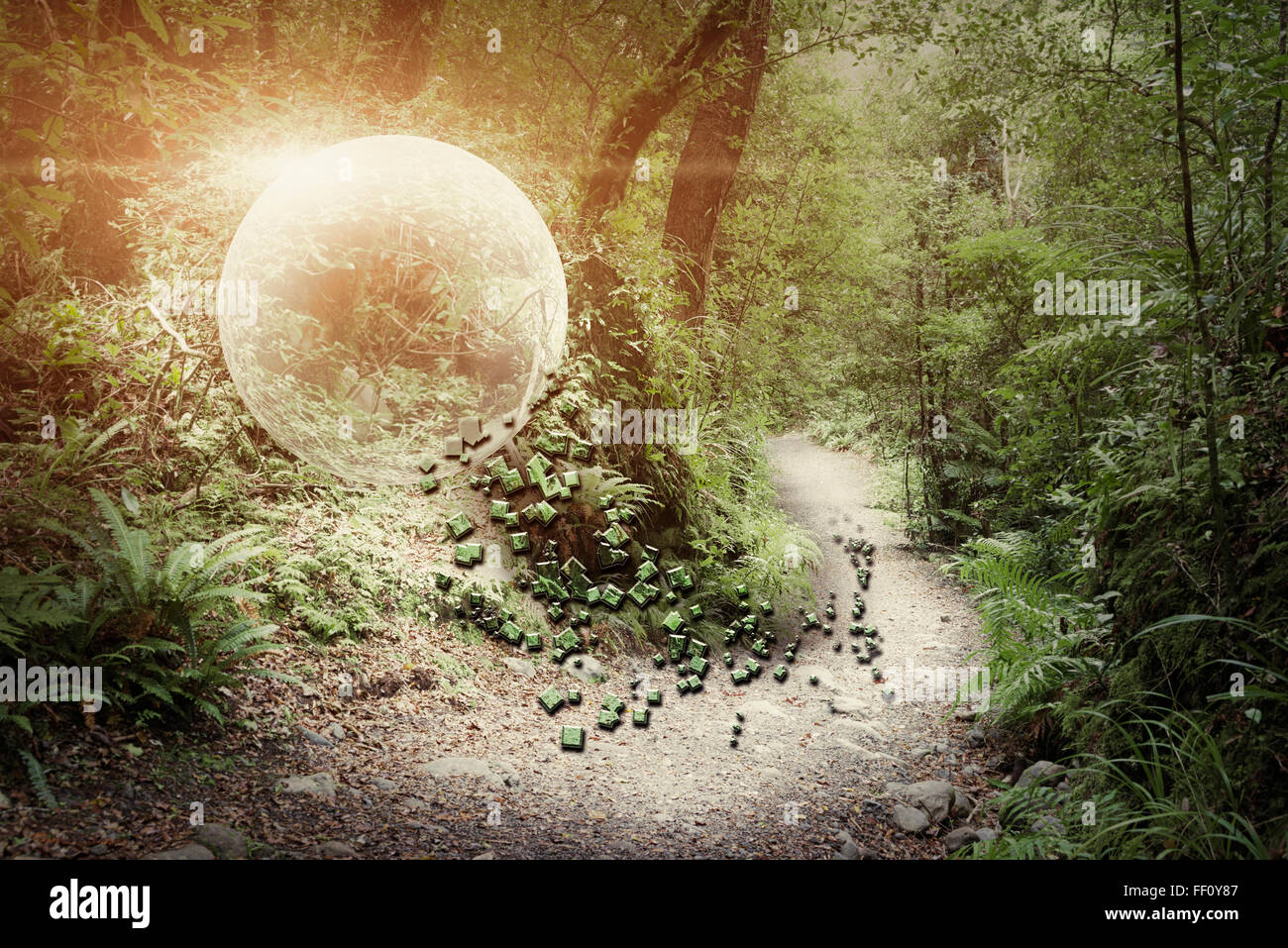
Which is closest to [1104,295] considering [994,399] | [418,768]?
[994,399]

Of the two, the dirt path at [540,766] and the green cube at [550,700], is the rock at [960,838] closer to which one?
the dirt path at [540,766]

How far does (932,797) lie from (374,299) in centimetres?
352

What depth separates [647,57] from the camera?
18.3 feet

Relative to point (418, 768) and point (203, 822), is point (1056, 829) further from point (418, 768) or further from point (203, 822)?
point (203, 822)

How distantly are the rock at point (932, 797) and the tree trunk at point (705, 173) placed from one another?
14.2 ft

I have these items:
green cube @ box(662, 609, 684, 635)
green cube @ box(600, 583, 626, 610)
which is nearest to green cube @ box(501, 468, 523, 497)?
green cube @ box(600, 583, 626, 610)

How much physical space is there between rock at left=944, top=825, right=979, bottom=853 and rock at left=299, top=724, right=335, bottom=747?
2681 millimetres

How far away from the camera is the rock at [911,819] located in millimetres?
2943

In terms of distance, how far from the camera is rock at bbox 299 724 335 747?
9.31 ft

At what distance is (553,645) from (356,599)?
124 centimetres

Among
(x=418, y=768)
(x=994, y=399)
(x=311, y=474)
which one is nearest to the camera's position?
(x=418, y=768)

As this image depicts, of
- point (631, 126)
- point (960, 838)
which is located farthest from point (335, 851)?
point (631, 126)

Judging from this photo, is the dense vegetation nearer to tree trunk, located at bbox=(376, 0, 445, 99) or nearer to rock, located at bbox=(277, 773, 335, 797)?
tree trunk, located at bbox=(376, 0, 445, 99)

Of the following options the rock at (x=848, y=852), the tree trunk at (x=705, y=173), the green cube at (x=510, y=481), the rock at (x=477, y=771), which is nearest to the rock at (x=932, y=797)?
the rock at (x=848, y=852)
